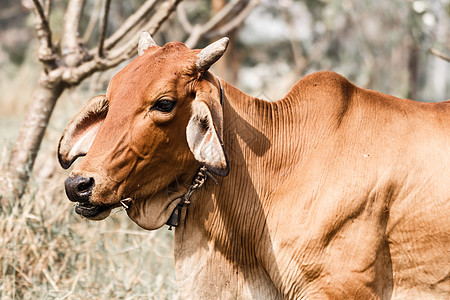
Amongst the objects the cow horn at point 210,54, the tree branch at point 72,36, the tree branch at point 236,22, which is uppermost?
the cow horn at point 210,54

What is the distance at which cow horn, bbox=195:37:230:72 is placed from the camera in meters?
2.79

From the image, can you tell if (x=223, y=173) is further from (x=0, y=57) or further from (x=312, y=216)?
(x=0, y=57)

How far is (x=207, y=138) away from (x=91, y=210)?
652 mm

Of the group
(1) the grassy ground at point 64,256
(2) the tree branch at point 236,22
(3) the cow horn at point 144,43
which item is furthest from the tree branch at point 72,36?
(2) the tree branch at point 236,22

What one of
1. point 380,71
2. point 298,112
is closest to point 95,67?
point 298,112

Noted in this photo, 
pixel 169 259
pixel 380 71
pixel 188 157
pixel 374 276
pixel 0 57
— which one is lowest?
pixel 0 57

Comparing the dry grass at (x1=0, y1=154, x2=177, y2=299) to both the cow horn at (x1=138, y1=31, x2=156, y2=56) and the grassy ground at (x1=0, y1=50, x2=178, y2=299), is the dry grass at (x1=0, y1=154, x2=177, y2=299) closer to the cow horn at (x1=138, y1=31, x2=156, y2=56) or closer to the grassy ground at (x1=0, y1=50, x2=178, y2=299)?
the grassy ground at (x1=0, y1=50, x2=178, y2=299)

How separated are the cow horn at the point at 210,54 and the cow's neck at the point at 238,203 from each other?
28 cm

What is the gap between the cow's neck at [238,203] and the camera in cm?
303

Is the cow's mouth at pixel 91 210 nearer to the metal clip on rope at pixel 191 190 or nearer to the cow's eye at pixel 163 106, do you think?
the metal clip on rope at pixel 191 190

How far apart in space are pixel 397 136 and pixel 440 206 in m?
0.40

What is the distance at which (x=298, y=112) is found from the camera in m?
3.15

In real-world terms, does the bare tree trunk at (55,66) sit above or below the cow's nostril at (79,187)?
below

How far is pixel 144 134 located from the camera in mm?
2725
